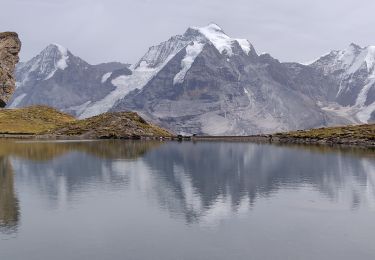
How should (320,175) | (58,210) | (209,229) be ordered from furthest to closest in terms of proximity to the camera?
1. (320,175)
2. (58,210)
3. (209,229)

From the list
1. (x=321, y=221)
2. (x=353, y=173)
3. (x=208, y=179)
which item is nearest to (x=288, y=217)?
(x=321, y=221)

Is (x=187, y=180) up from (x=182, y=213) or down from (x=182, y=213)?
up

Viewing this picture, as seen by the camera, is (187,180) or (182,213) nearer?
(182,213)

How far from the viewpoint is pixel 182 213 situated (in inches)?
2726

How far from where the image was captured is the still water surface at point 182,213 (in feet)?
168

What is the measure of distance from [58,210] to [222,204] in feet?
74.2

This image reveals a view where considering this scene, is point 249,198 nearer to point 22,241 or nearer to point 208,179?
point 208,179

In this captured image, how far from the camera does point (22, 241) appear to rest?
174 ft

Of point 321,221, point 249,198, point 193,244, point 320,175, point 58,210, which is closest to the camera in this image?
point 193,244

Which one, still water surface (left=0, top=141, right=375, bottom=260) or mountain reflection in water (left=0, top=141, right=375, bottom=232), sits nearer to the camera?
still water surface (left=0, top=141, right=375, bottom=260)

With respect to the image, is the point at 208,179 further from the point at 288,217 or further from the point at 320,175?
the point at 288,217

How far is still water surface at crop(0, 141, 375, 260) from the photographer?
168 feet

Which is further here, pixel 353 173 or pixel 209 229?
pixel 353 173

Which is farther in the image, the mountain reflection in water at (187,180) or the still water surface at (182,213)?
the mountain reflection in water at (187,180)
